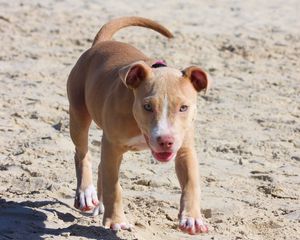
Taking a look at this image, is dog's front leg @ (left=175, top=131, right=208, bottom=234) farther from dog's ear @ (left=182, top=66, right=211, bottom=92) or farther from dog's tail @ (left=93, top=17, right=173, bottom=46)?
dog's tail @ (left=93, top=17, right=173, bottom=46)

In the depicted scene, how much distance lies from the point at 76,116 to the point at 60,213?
80cm

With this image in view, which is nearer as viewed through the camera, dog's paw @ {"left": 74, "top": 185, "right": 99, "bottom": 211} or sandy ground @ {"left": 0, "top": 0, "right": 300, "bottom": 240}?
sandy ground @ {"left": 0, "top": 0, "right": 300, "bottom": 240}

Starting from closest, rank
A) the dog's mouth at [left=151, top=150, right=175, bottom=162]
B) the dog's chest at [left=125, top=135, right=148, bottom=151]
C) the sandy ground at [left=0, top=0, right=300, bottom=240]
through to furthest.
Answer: the dog's mouth at [left=151, top=150, right=175, bottom=162]
the dog's chest at [left=125, top=135, right=148, bottom=151]
the sandy ground at [left=0, top=0, right=300, bottom=240]

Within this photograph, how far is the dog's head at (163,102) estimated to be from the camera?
541 centimetres

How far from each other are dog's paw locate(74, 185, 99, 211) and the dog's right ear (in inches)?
48.3

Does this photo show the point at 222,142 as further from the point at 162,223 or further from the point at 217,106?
the point at 162,223

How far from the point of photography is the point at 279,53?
11.8m

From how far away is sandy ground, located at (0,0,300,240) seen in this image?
6.51m

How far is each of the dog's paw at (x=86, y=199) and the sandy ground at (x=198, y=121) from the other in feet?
0.19

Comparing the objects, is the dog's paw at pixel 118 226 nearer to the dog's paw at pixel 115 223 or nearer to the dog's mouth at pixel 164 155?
the dog's paw at pixel 115 223

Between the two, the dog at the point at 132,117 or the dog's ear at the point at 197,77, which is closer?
the dog at the point at 132,117

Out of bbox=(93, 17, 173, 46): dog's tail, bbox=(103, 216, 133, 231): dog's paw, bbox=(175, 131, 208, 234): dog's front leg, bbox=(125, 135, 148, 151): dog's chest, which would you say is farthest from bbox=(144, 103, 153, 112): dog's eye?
bbox=(93, 17, 173, 46): dog's tail

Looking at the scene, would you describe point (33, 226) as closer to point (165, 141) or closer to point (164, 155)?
point (164, 155)

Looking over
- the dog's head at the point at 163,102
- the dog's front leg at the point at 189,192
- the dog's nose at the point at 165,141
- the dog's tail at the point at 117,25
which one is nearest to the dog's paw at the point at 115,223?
the dog's front leg at the point at 189,192
